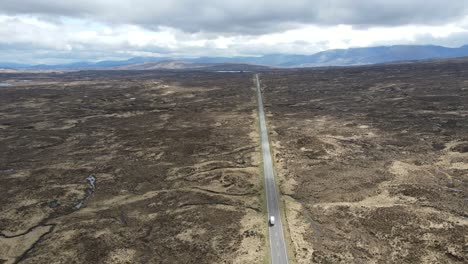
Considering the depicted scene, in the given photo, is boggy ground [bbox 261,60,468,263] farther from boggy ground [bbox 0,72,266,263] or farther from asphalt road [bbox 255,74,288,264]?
boggy ground [bbox 0,72,266,263]

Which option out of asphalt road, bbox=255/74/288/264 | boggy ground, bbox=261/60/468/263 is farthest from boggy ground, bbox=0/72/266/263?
boggy ground, bbox=261/60/468/263

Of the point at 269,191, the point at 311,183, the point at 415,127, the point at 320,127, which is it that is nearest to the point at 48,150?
the point at 269,191

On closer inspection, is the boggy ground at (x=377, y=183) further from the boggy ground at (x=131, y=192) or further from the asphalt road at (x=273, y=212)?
the boggy ground at (x=131, y=192)

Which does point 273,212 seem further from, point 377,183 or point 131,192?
point 131,192

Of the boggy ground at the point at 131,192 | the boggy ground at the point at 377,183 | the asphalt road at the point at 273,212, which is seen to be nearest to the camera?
the asphalt road at the point at 273,212

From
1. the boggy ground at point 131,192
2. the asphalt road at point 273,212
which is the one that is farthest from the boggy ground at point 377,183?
the boggy ground at point 131,192

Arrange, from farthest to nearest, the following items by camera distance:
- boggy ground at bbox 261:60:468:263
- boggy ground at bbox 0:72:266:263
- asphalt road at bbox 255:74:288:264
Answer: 1. boggy ground at bbox 0:72:266:263
2. boggy ground at bbox 261:60:468:263
3. asphalt road at bbox 255:74:288:264
